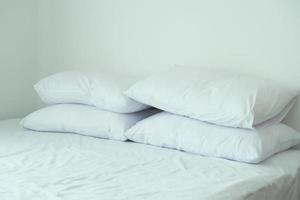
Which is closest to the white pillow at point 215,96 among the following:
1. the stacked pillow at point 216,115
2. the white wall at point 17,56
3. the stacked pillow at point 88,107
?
the stacked pillow at point 216,115

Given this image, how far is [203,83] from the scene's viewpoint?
5.82ft

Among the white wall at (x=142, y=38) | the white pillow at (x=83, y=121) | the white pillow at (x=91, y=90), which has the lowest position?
the white pillow at (x=83, y=121)

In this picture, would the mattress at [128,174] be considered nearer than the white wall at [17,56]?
Yes

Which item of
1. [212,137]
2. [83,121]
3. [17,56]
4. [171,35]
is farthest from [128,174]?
[17,56]

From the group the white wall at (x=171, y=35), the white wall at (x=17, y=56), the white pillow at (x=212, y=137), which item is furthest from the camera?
the white wall at (x=17, y=56)

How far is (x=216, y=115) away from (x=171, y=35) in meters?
0.73

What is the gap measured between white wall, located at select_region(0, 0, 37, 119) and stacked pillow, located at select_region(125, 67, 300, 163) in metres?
1.08

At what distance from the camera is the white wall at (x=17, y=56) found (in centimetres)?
255

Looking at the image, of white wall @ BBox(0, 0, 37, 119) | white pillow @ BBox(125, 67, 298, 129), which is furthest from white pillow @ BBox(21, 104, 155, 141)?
white wall @ BBox(0, 0, 37, 119)

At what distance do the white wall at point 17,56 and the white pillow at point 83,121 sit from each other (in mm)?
534

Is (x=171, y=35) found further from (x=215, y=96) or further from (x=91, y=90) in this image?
(x=215, y=96)

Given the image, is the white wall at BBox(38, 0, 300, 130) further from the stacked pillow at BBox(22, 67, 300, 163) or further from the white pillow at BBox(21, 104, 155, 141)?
the white pillow at BBox(21, 104, 155, 141)

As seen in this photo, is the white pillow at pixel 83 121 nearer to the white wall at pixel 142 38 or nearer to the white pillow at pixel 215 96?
the white pillow at pixel 215 96

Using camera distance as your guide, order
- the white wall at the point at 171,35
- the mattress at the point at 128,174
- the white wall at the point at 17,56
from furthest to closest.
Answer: the white wall at the point at 17,56 → the white wall at the point at 171,35 → the mattress at the point at 128,174
